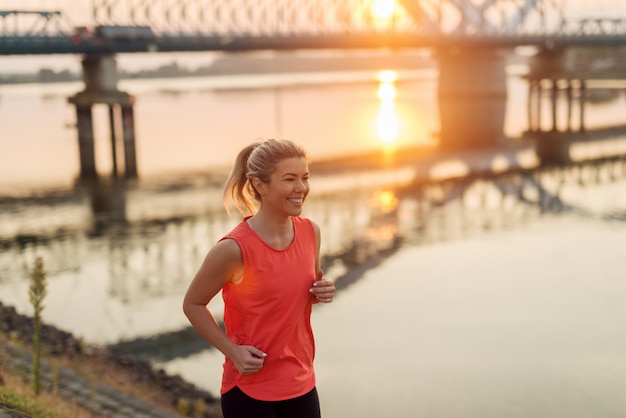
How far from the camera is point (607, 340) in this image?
49.3 feet

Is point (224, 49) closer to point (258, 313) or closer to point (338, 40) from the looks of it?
point (338, 40)

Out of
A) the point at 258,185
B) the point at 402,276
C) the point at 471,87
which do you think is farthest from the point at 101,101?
the point at 258,185

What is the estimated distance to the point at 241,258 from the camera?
4.11 meters

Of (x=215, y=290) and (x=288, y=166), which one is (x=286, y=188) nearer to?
(x=288, y=166)

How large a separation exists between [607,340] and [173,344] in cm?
789

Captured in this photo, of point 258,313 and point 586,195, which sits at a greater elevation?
point 258,313

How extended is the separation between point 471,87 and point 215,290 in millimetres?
82126

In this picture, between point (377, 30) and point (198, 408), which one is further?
point (377, 30)

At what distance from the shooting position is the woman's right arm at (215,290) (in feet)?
13.4

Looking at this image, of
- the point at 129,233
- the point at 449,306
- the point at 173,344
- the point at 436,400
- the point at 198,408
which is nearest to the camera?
the point at 198,408

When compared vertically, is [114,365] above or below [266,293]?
below

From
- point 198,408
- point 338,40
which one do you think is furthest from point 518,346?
point 338,40

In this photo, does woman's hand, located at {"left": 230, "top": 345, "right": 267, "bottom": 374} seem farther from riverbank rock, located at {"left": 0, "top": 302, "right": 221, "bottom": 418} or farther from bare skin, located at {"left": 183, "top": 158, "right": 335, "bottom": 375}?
riverbank rock, located at {"left": 0, "top": 302, "right": 221, "bottom": 418}

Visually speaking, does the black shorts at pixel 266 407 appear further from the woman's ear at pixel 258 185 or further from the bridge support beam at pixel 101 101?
the bridge support beam at pixel 101 101
